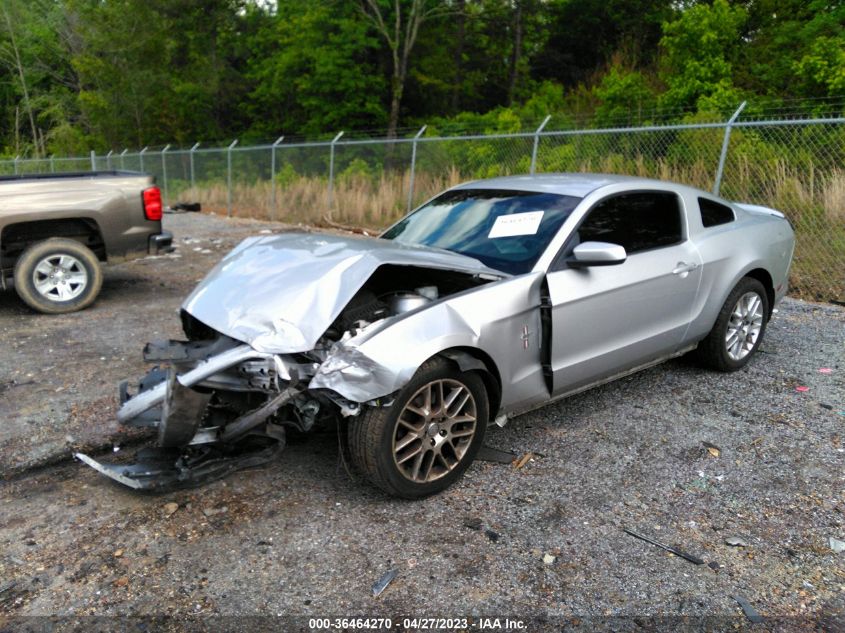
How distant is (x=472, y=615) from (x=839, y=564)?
1.63 m

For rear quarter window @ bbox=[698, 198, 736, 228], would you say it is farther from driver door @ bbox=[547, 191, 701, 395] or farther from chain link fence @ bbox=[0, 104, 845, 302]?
chain link fence @ bbox=[0, 104, 845, 302]

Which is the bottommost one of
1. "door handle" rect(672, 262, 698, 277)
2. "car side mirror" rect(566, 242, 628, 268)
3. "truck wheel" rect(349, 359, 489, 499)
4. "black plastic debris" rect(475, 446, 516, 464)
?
"black plastic debris" rect(475, 446, 516, 464)

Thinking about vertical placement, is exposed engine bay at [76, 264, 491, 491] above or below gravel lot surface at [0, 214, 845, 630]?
above

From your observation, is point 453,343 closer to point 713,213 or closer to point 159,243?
point 713,213

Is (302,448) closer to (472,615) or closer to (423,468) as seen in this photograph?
(423,468)

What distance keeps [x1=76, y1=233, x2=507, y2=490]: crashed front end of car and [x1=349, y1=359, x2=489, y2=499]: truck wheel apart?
0.11m

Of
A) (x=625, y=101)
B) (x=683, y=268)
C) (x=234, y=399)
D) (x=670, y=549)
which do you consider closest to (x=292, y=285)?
(x=234, y=399)

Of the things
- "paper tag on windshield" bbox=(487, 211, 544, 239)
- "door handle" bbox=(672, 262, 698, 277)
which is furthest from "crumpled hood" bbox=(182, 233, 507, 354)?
"door handle" bbox=(672, 262, 698, 277)

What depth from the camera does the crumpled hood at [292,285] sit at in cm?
313

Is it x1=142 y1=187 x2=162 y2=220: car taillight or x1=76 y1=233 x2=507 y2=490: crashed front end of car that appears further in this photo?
x1=142 y1=187 x2=162 y2=220: car taillight

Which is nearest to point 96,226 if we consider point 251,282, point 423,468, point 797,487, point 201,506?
point 251,282

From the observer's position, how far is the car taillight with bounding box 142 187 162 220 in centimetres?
739

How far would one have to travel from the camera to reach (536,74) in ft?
95.0

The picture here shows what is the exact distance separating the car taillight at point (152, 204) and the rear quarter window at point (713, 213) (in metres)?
5.74
